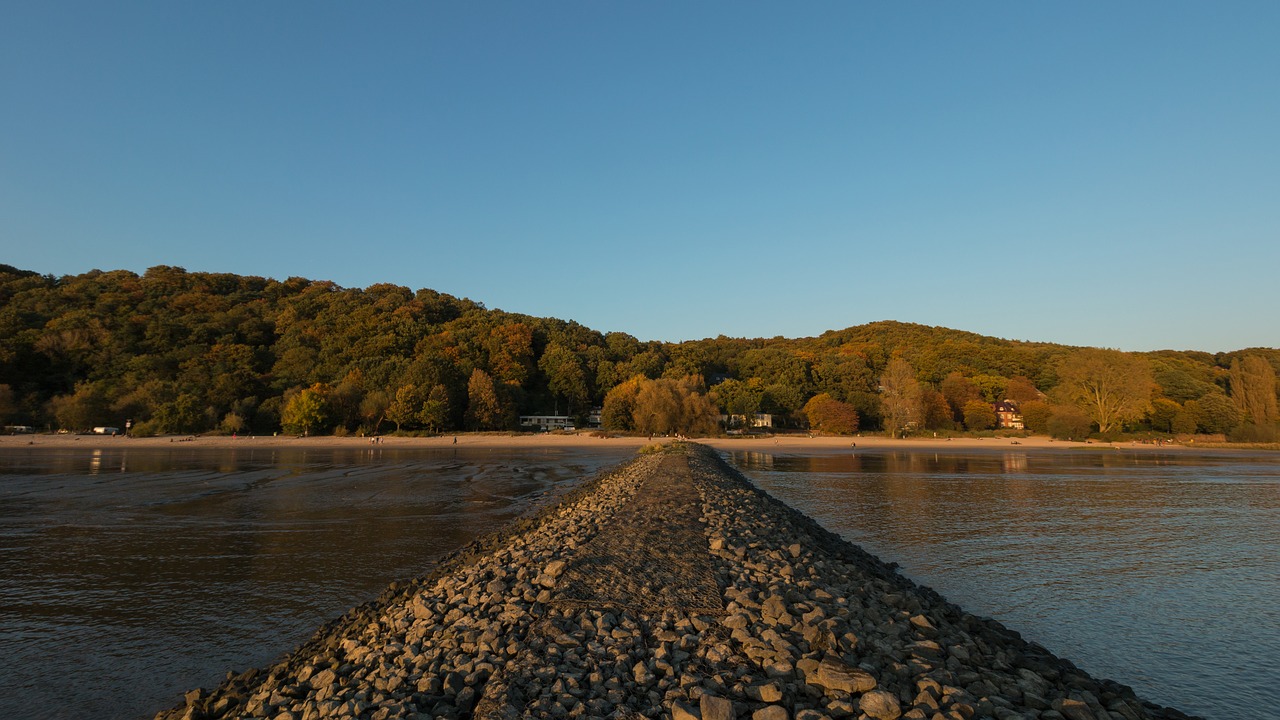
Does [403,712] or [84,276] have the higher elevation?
[84,276]

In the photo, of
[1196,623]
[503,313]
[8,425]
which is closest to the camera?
[1196,623]

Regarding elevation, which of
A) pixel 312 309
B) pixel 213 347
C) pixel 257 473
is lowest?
pixel 257 473

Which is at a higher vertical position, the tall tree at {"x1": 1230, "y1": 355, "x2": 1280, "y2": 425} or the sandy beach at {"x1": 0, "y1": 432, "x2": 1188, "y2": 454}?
the tall tree at {"x1": 1230, "y1": 355, "x2": 1280, "y2": 425}

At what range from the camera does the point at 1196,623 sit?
9.28 meters

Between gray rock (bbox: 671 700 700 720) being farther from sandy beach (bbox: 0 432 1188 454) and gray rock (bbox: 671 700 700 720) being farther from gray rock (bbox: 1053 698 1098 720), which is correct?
sandy beach (bbox: 0 432 1188 454)

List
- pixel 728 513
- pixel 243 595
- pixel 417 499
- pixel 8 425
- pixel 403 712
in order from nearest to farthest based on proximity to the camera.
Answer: pixel 403 712 → pixel 243 595 → pixel 728 513 → pixel 417 499 → pixel 8 425

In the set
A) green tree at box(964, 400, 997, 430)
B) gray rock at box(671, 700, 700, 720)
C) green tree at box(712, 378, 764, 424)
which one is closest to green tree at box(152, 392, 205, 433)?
green tree at box(712, 378, 764, 424)

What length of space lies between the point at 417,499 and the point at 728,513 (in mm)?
12828

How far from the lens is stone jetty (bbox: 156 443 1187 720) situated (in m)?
4.74

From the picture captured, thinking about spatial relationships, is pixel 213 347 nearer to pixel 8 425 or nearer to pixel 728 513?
pixel 8 425

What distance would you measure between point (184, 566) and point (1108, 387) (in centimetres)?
8619

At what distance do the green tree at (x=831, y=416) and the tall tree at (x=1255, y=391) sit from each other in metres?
42.2

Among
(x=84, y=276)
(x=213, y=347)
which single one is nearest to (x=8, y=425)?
(x=213, y=347)

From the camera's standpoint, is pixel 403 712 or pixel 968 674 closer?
pixel 403 712
